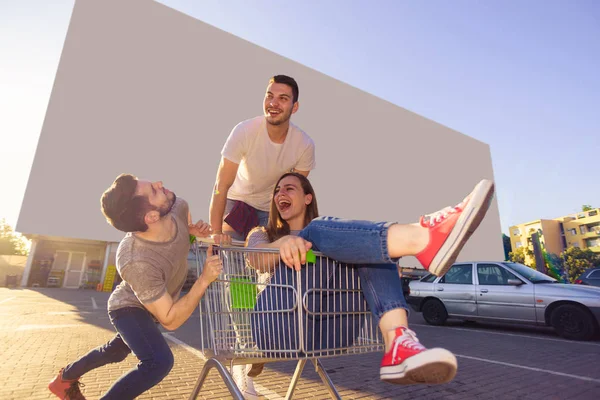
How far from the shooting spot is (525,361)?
466 cm

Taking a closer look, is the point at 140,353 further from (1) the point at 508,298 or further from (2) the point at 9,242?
(2) the point at 9,242

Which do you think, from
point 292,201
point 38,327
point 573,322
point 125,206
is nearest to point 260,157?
point 292,201

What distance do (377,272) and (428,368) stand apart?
1.60 feet

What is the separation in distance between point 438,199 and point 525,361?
3153 cm

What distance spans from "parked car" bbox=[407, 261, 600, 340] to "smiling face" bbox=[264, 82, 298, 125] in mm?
6540

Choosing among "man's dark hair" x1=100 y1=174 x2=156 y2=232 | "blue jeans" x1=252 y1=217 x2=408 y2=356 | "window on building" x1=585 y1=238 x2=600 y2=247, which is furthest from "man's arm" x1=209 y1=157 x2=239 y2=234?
"window on building" x1=585 y1=238 x2=600 y2=247

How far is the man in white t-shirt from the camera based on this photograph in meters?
2.92

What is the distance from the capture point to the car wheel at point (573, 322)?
6.24m

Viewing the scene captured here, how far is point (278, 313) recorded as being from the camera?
1800 millimetres

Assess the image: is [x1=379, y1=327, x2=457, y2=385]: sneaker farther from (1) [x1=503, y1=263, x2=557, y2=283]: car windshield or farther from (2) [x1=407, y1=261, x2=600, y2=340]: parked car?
(1) [x1=503, y1=263, x2=557, y2=283]: car windshield

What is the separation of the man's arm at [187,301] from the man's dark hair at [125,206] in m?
0.45

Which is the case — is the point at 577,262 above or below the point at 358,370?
above

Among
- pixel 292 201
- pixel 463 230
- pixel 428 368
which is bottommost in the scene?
pixel 428 368

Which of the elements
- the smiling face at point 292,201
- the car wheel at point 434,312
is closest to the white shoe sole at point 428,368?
the smiling face at point 292,201
